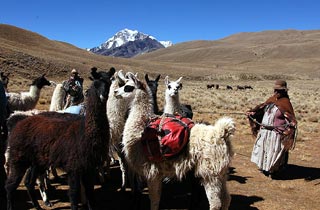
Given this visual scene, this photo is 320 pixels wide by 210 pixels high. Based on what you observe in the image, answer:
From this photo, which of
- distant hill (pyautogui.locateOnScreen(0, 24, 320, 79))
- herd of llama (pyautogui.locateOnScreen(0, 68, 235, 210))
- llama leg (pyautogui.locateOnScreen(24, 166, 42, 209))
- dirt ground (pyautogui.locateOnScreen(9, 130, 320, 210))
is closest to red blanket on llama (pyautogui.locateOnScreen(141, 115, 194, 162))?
herd of llama (pyautogui.locateOnScreen(0, 68, 235, 210))

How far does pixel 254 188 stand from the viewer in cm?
635

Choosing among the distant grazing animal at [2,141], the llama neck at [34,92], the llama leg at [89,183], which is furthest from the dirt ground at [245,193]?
the llama neck at [34,92]

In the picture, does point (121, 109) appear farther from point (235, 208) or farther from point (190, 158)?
point (235, 208)

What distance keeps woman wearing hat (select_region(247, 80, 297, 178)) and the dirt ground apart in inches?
12.7

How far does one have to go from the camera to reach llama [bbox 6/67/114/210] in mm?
4039

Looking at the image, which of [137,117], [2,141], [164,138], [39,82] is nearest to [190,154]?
[164,138]

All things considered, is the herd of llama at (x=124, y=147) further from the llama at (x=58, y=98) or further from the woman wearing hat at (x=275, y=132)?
the woman wearing hat at (x=275, y=132)

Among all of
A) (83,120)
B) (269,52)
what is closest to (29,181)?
(83,120)

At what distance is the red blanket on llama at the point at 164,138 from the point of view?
426 cm

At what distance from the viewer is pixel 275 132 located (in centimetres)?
687

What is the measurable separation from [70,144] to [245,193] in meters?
3.28

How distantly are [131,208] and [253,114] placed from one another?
3.40 m

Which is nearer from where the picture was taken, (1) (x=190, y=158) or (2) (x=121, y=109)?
(1) (x=190, y=158)

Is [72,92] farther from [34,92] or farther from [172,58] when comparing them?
[172,58]
